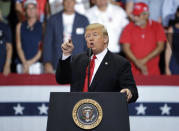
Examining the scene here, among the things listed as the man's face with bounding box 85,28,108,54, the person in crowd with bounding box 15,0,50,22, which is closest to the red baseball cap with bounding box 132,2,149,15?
the person in crowd with bounding box 15,0,50,22

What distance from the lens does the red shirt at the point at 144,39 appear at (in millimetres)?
5992

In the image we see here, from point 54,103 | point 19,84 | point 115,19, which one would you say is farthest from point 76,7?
point 54,103

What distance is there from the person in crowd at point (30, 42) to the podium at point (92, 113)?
3.36 meters

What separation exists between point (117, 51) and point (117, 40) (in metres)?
0.16

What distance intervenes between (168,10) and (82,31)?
4.54 ft

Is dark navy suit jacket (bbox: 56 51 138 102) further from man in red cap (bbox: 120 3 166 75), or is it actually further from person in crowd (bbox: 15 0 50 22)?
person in crowd (bbox: 15 0 50 22)

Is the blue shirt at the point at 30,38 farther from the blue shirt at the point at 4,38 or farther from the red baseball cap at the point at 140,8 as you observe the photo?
the red baseball cap at the point at 140,8

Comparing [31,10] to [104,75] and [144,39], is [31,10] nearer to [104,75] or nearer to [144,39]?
[144,39]

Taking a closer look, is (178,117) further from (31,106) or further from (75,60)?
(75,60)

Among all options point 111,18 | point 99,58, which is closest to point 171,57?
point 111,18

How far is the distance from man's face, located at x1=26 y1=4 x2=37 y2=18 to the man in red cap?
4.45 feet

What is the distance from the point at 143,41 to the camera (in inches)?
237

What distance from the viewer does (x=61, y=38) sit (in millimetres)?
5879

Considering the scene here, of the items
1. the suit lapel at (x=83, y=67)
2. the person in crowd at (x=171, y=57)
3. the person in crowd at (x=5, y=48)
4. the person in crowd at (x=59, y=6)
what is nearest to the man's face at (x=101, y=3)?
the person in crowd at (x=59, y=6)
